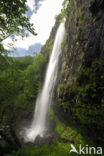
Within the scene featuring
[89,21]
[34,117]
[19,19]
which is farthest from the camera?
[34,117]

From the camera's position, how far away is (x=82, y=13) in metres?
11.0

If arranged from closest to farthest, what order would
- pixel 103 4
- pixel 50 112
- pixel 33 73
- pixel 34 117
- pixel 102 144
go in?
pixel 102 144, pixel 103 4, pixel 50 112, pixel 34 117, pixel 33 73

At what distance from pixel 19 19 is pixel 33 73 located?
25.4m

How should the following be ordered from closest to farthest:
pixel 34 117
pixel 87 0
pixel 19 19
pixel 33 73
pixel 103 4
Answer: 1. pixel 19 19
2. pixel 103 4
3. pixel 87 0
4. pixel 34 117
5. pixel 33 73

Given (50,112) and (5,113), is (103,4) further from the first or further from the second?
(50,112)

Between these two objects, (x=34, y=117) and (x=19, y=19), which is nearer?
(x=19, y=19)

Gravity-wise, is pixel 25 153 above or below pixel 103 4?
below

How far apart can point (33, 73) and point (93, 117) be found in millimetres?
27672

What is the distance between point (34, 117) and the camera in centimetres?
2203

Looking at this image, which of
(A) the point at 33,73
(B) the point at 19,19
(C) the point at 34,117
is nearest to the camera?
(B) the point at 19,19

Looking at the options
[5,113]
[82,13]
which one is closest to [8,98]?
[5,113]

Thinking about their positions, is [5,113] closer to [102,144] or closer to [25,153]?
[25,153]

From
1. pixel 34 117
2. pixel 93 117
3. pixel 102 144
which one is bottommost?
pixel 102 144

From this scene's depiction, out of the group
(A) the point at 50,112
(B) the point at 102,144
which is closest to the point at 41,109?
(A) the point at 50,112
